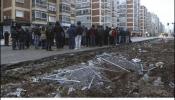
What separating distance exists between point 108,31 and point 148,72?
1691cm

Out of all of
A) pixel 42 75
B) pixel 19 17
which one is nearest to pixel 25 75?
pixel 42 75

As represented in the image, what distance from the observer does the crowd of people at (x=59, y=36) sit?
69.5 ft

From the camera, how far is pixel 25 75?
10672mm

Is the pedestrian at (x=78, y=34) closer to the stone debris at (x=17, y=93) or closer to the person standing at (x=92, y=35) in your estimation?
the person standing at (x=92, y=35)

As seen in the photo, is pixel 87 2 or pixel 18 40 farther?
pixel 87 2

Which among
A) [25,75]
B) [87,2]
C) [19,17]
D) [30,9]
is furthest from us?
[87,2]

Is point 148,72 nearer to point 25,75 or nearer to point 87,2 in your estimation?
point 25,75

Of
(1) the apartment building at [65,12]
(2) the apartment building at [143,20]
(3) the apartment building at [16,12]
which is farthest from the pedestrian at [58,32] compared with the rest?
(2) the apartment building at [143,20]

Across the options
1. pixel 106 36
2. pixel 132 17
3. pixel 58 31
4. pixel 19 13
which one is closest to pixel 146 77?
pixel 58 31

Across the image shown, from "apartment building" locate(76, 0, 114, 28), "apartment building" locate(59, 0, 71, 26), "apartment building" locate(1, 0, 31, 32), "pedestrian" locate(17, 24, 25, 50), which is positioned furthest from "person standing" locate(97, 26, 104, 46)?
"apartment building" locate(76, 0, 114, 28)

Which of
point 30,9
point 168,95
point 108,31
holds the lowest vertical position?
point 168,95

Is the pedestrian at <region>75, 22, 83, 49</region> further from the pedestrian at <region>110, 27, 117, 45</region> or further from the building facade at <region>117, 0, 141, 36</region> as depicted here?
the building facade at <region>117, 0, 141, 36</region>

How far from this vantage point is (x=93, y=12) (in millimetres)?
110250

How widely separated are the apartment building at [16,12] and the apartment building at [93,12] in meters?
49.7
